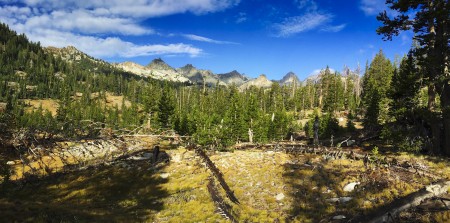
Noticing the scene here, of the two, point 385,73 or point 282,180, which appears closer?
point 282,180

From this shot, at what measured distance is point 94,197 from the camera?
17.0m

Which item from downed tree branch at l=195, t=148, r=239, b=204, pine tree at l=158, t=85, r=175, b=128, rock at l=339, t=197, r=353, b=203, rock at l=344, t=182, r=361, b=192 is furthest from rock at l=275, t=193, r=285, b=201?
pine tree at l=158, t=85, r=175, b=128

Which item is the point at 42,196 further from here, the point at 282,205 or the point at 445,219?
the point at 445,219

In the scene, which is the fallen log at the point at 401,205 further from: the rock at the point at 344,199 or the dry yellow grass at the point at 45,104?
the dry yellow grass at the point at 45,104

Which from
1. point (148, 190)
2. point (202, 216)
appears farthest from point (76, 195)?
point (202, 216)

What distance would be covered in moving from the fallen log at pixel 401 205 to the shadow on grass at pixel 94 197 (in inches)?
348

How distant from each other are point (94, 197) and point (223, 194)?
7.61m

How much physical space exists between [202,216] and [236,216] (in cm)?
150

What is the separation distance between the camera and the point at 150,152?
2516 centimetres

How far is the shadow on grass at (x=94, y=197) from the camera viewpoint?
10810mm

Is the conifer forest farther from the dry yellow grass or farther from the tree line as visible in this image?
the dry yellow grass

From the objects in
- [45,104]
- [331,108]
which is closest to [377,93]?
[331,108]

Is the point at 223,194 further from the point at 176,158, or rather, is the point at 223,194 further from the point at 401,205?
the point at 176,158

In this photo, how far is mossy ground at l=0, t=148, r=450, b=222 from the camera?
12.0 m
